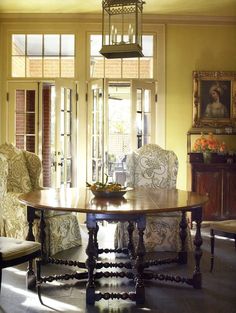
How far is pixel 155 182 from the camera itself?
4.62 m

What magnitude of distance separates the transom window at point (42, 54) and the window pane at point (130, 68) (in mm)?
785

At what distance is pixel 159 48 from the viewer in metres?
6.41

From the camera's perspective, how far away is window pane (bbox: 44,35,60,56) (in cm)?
646

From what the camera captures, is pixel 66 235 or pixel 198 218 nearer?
pixel 198 218

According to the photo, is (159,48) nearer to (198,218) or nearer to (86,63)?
(86,63)

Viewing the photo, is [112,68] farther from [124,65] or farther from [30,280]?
[30,280]

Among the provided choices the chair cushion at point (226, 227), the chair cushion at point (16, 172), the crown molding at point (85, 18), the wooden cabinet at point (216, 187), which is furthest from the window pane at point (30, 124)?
the chair cushion at point (226, 227)

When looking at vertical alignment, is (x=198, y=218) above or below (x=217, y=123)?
below

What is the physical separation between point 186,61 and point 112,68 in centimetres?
112

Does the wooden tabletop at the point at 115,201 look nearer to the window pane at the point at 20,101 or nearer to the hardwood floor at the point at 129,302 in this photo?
the hardwood floor at the point at 129,302

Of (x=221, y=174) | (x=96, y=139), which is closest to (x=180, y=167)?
(x=221, y=174)

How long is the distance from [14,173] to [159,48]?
3069 millimetres

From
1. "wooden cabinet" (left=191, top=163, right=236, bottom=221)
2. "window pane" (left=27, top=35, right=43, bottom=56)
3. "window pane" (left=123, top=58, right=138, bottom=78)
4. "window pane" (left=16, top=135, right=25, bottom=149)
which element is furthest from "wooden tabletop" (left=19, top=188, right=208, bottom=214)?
"window pane" (left=27, top=35, right=43, bottom=56)

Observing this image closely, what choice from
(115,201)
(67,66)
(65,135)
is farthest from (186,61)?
(115,201)
